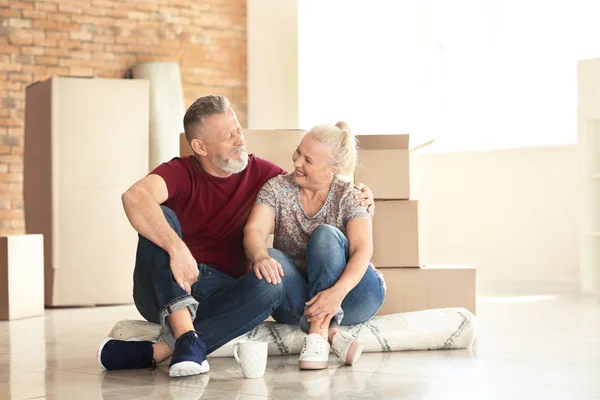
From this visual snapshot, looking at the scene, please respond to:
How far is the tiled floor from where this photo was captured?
2109 mm

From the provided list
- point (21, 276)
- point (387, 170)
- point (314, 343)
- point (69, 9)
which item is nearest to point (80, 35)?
point (69, 9)

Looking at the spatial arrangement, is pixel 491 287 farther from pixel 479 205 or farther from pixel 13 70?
pixel 13 70

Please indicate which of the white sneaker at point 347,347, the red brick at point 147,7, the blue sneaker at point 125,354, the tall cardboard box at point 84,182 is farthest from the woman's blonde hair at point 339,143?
the red brick at point 147,7

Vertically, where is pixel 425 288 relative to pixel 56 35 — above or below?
below

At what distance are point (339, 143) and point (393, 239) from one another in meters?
0.77

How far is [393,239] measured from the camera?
3418mm

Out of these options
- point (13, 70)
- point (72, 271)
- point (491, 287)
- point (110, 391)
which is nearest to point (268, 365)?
point (110, 391)

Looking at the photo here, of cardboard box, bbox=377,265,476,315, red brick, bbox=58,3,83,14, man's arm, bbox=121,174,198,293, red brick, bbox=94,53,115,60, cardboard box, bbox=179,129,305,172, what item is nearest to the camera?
man's arm, bbox=121,174,198,293

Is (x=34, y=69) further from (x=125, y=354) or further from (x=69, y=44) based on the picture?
(x=125, y=354)

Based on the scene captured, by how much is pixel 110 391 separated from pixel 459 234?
14.8 ft

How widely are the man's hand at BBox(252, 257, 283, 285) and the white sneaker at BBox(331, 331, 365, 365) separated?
26cm

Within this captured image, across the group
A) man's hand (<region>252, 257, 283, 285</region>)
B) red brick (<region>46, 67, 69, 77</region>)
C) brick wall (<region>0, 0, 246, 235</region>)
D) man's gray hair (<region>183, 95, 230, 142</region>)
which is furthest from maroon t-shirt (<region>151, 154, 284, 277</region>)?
red brick (<region>46, 67, 69, 77</region>)

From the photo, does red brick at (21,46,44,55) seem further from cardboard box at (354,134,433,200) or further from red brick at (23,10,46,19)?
cardboard box at (354,134,433,200)

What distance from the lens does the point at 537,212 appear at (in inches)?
236
